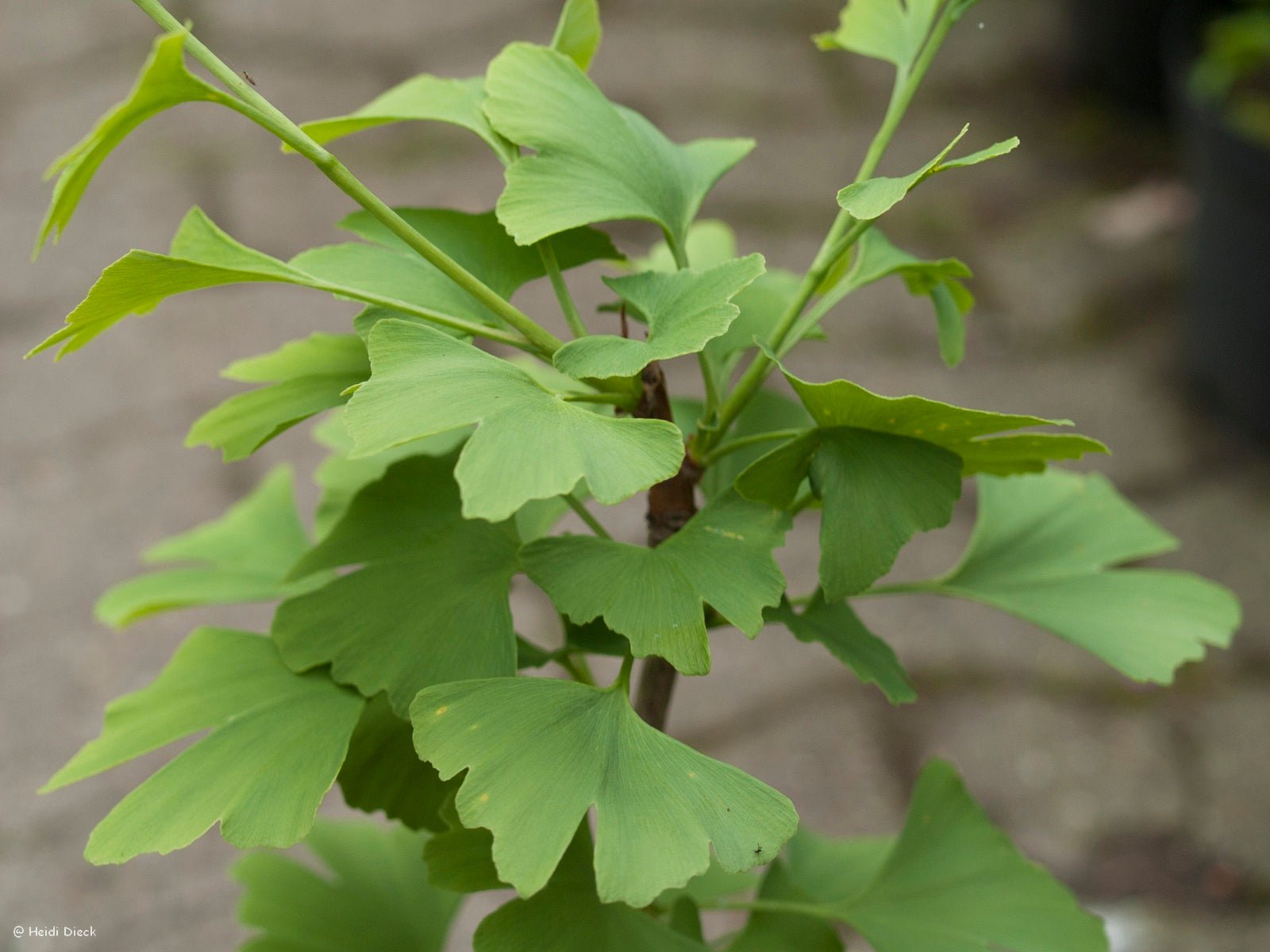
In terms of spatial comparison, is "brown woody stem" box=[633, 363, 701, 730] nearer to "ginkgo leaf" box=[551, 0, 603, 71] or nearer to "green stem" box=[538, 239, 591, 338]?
"green stem" box=[538, 239, 591, 338]

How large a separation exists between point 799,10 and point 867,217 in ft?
7.33

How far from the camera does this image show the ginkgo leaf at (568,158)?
16.5 inches

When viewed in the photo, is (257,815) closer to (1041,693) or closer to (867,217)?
(867,217)

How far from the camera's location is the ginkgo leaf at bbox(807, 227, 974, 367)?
1.60 feet

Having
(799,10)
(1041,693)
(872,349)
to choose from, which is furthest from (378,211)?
(799,10)

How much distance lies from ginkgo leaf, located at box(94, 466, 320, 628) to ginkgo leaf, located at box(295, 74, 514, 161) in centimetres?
19

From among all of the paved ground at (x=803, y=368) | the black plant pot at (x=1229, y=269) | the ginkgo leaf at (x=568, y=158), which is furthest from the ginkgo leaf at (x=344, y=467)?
the black plant pot at (x=1229, y=269)

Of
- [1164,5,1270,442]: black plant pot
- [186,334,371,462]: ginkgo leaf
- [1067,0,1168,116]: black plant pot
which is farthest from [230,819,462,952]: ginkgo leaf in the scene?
[1067,0,1168,116]: black plant pot

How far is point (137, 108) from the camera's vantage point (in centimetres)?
35

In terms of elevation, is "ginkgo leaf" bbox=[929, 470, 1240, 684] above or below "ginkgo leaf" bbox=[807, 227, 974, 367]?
below

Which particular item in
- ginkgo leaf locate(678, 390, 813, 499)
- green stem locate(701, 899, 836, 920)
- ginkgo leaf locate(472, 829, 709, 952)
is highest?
ginkgo leaf locate(678, 390, 813, 499)

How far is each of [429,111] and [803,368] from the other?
127 centimetres

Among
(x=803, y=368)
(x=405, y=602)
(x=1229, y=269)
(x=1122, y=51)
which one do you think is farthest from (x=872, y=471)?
(x=1122, y=51)

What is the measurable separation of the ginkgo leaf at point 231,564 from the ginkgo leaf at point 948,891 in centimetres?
28
